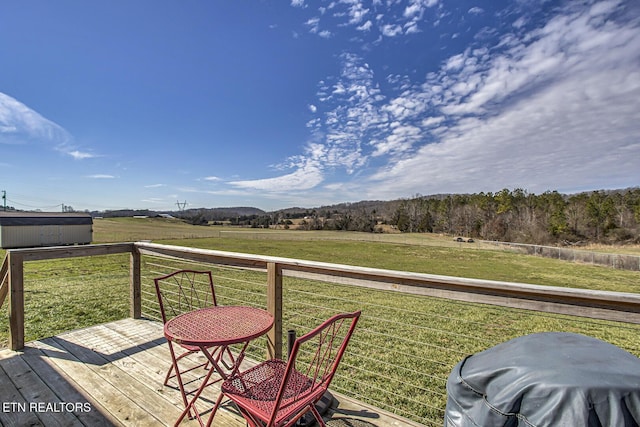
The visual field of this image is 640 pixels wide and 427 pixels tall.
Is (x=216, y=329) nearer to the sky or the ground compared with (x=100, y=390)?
nearer to the sky

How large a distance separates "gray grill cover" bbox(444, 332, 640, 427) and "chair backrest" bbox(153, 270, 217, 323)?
2.07 meters

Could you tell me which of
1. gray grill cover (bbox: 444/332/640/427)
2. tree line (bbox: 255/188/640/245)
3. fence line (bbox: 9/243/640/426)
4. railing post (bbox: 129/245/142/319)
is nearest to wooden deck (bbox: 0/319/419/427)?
fence line (bbox: 9/243/640/426)

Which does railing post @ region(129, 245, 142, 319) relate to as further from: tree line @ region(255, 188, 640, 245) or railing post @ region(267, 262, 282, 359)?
tree line @ region(255, 188, 640, 245)

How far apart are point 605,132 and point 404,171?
10.0 metres

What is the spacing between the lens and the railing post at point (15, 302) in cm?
273

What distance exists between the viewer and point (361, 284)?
6.26ft

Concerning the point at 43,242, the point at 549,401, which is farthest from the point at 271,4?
the point at 43,242

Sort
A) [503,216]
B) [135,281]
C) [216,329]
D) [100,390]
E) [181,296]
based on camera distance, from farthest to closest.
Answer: [503,216]
[181,296]
[135,281]
[100,390]
[216,329]

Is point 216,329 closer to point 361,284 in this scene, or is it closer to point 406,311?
point 361,284

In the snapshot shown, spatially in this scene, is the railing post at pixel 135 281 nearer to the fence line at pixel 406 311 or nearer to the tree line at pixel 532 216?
the fence line at pixel 406 311

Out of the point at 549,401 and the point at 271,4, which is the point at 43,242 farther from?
the point at 549,401

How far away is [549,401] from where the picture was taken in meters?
0.80

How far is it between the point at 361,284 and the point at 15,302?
3340 mm

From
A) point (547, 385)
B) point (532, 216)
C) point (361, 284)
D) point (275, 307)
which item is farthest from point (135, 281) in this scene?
point (532, 216)
